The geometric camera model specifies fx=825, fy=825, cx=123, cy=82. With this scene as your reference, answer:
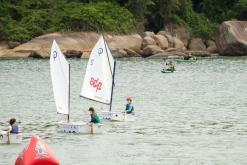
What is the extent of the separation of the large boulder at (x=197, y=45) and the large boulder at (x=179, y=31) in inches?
41.9

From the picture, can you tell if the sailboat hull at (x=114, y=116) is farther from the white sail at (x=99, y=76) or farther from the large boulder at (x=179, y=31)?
the large boulder at (x=179, y=31)

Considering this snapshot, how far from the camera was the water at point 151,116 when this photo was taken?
1387 inches

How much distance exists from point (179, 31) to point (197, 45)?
3.96 metres

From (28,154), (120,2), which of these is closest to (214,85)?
(28,154)

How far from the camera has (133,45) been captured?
11150cm

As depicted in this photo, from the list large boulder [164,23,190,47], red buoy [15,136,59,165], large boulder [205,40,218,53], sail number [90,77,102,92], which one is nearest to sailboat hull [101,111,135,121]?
sail number [90,77,102,92]

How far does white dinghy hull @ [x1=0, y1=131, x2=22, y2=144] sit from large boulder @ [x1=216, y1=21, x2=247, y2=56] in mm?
73515

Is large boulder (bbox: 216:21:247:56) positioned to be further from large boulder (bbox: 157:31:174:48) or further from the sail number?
the sail number

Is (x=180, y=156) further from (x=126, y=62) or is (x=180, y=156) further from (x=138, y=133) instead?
(x=126, y=62)

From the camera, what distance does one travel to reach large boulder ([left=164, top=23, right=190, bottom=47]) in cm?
11888

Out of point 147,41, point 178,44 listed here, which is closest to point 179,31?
point 178,44

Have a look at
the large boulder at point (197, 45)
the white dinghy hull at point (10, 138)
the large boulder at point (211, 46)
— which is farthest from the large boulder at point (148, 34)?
the white dinghy hull at point (10, 138)

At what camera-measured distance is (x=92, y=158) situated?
113ft

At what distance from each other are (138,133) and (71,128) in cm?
342
